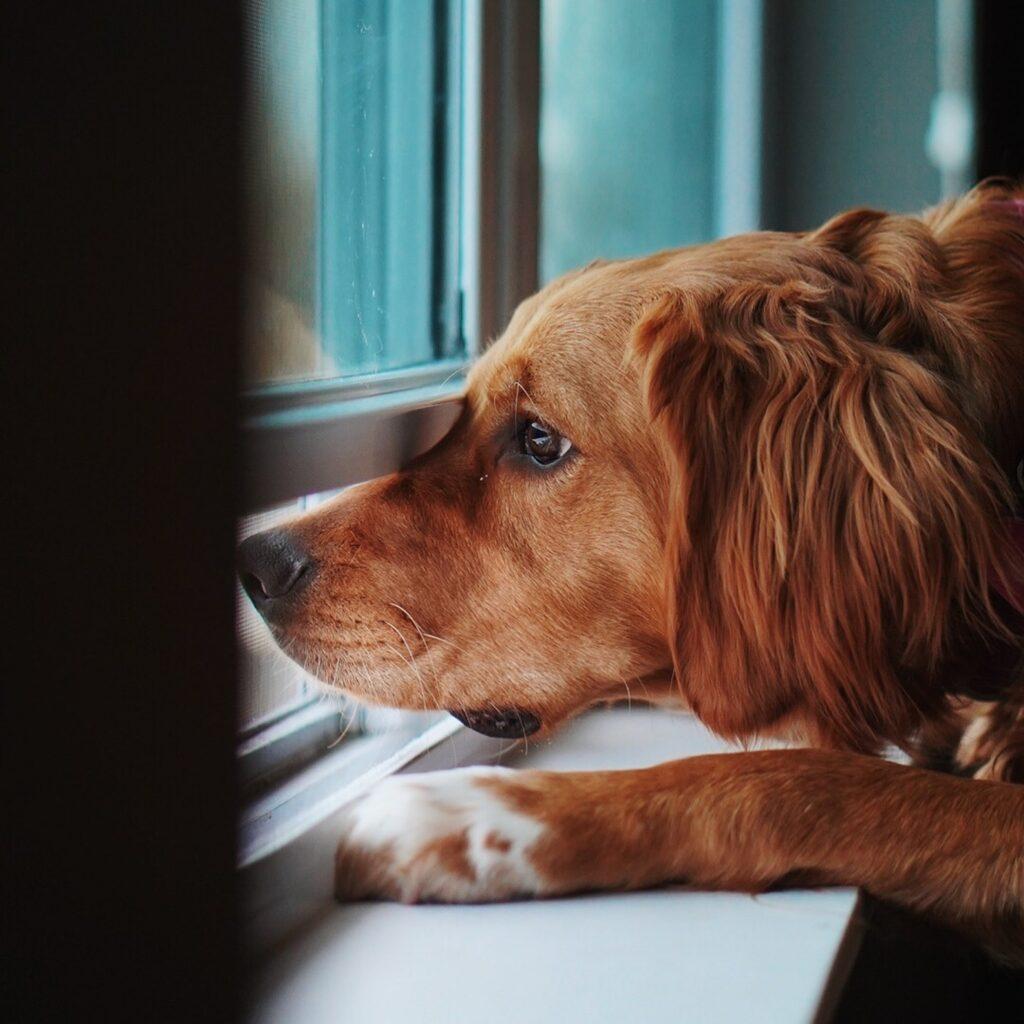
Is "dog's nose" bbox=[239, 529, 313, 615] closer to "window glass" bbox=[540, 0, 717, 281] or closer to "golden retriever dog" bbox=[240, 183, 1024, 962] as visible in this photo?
"golden retriever dog" bbox=[240, 183, 1024, 962]

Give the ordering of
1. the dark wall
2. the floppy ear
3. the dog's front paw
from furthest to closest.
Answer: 1. the floppy ear
2. the dog's front paw
3. the dark wall

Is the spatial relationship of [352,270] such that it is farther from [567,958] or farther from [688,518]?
[567,958]

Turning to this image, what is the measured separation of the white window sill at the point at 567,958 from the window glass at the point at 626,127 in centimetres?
117

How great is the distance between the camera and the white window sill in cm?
81

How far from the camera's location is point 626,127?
2.42m

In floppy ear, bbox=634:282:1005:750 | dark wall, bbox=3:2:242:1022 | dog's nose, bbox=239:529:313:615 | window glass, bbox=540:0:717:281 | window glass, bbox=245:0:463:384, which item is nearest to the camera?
dark wall, bbox=3:2:242:1022

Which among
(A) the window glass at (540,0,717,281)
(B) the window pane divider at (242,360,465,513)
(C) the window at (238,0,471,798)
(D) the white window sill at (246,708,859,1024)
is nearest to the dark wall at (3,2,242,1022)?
(C) the window at (238,0,471,798)

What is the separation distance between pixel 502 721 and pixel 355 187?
0.62 m

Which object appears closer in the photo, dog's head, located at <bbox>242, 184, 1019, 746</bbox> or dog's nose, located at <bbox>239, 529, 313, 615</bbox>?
dog's head, located at <bbox>242, 184, 1019, 746</bbox>

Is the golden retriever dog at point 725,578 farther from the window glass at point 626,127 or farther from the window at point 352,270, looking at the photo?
the window glass at point 626,127

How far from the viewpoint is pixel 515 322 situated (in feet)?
4.51

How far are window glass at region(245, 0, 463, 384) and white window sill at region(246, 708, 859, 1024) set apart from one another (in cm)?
46

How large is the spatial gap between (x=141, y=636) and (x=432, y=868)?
0.69m

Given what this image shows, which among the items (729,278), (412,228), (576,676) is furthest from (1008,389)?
(412,228)
